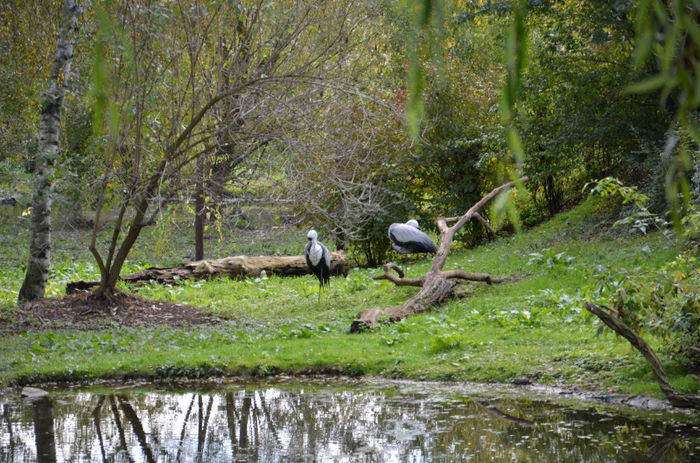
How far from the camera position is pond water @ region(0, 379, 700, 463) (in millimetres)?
5359

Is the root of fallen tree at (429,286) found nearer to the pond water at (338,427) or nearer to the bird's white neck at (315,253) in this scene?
the bird's white neck at (315,253)

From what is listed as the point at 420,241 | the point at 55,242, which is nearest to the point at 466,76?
the point at 420,241

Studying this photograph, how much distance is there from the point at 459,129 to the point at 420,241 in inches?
249

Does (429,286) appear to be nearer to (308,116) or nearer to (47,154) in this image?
(308,116)

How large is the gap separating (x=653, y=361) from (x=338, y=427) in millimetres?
2757

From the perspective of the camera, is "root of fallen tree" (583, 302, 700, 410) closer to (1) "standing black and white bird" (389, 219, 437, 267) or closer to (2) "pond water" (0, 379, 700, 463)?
(2) "pond water" (0, 379, 700, 463)

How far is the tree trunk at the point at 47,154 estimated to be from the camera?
34.1 feet

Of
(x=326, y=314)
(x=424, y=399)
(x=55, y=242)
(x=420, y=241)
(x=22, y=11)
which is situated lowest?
(x=424, y=399)

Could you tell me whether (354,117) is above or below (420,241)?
above

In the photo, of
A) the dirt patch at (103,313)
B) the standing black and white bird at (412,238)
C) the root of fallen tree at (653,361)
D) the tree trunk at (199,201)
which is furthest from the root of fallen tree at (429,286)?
the root of fallen tree at (653,361)

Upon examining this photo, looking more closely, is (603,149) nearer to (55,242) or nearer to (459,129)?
(459,129)

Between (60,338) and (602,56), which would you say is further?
A: (602,56)

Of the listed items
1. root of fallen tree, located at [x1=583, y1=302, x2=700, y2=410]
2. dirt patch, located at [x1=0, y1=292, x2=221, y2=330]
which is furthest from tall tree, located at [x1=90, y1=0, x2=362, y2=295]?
root of fallen tree, located at [x1=583, y1=302, x2=700, y2=410]

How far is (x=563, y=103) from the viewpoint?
608 inches
